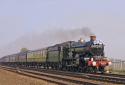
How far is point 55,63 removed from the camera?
4509cm

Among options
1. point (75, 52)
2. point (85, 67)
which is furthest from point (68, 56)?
point (85, 67)

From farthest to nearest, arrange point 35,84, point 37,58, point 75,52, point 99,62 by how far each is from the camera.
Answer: point 37,58 < point 75,52 < point 99,62 < point 35,84

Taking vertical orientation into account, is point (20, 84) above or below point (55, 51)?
below

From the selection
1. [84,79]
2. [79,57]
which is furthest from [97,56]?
[84,79]

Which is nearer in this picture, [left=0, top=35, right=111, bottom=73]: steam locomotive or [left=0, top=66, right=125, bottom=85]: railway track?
[left=0, top=66, right=125, bottom=85]: railway track

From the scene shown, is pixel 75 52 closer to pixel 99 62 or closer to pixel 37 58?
pixel 99 62

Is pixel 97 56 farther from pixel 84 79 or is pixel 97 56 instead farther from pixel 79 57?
pixel 84 79

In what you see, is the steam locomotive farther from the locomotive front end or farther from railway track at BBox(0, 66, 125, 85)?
railway track at BBox(0, 66, 125, 85)

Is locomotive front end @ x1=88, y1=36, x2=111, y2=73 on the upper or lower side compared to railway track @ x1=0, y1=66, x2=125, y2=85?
upper

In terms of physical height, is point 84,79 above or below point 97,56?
below

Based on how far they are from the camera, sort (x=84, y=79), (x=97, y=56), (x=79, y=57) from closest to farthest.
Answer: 1. (x=84, y=79)
2. (x=97, y=56)
3. (x=79, y=57)

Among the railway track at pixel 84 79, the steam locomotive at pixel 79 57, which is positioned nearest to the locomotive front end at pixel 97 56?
the steam locomotive at pixel 79 57

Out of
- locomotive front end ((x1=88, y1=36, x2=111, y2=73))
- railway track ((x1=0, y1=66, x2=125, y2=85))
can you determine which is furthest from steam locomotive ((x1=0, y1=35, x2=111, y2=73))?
railway track ((x1=0, y1=66, x2=125, y2=85))

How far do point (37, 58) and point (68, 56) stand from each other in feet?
60.2
